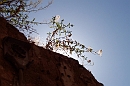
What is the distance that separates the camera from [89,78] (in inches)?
184

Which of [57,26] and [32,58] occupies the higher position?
[57,26]

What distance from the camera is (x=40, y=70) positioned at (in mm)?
3703

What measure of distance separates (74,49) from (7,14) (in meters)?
2.04

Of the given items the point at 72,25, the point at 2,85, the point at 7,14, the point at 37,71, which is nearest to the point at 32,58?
the point at 37,71

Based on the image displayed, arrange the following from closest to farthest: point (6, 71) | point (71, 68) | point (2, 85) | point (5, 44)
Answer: point (2, 85) → point (6, 71) → point (5, 44) → point (71, 68)

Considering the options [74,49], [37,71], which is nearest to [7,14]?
[74,49]

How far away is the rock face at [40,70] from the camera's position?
3147mm

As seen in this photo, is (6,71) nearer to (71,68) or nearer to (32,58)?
(32,58)

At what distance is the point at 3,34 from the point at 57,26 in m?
2.86

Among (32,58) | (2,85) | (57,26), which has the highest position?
(57,26)

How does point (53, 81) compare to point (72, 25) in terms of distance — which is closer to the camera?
A: point (53, 81)

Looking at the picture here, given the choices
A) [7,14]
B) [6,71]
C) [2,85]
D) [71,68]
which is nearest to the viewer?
[2,85]

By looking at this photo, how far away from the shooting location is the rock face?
3147 mm

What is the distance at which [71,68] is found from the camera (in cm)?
449
